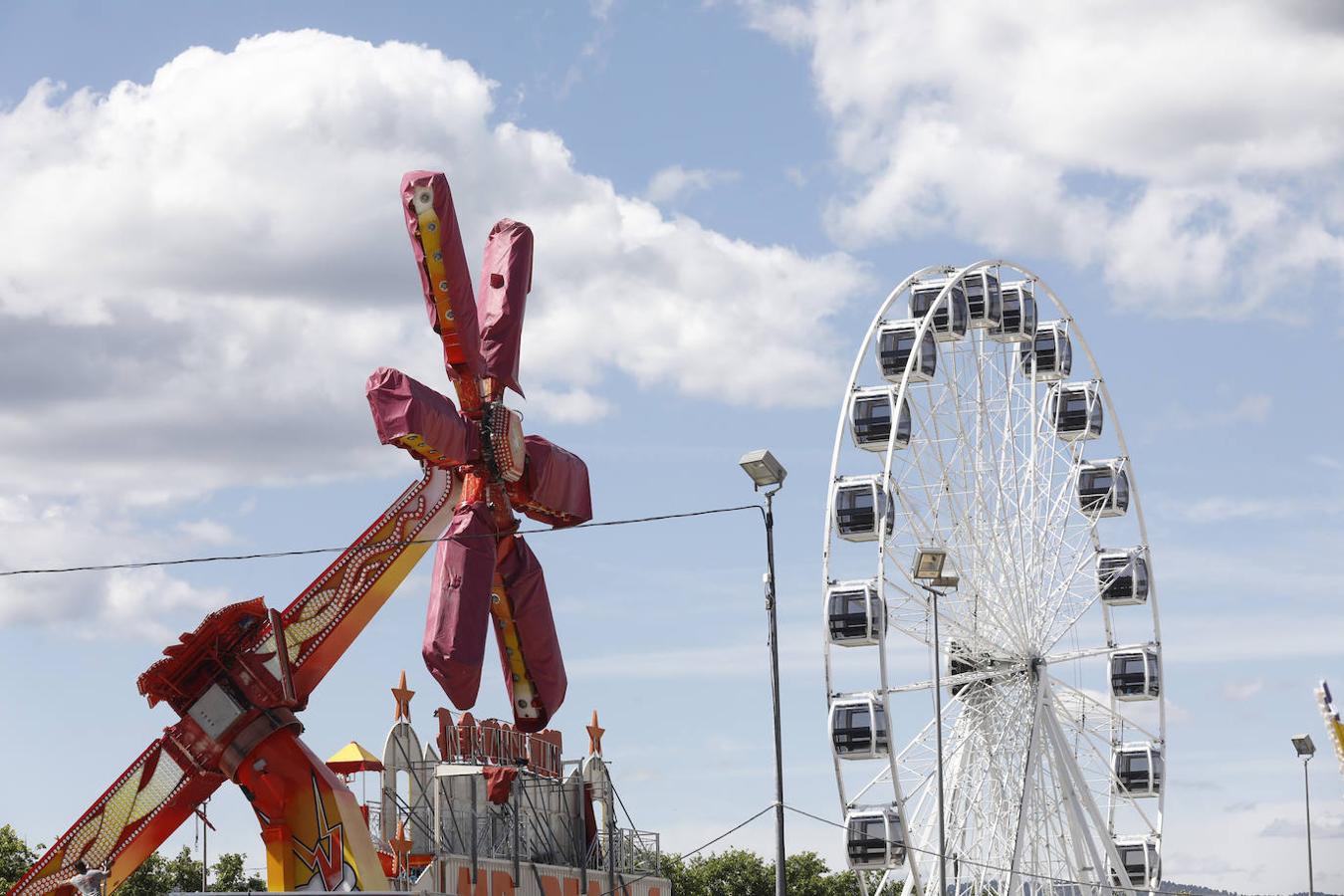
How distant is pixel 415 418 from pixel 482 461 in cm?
235

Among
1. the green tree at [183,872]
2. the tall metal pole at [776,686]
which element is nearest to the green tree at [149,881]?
the green tree at [183,872]

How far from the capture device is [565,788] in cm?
4331

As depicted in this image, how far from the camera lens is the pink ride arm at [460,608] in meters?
30.7

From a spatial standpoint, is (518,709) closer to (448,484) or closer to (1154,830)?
(448,484)

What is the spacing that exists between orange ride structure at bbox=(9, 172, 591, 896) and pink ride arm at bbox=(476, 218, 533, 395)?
0.06 meters

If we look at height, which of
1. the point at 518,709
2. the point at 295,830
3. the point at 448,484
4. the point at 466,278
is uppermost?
the point at 466,278

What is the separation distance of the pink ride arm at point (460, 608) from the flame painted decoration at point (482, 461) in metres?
0.02

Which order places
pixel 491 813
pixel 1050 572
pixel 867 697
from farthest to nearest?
pixel 1050 572, pixel 867 697, pixel 491 813

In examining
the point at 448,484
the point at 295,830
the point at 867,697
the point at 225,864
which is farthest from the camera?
the point at 225,864

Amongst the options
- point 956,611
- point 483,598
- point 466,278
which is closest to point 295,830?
point 483,598

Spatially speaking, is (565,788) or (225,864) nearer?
(565,788)

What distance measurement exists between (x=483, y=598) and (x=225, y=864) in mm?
44283

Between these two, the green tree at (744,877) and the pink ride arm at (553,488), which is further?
the green tree at (744,877)

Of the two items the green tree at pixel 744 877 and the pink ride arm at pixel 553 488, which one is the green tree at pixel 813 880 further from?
the pink ride arm at pixel 553 488
